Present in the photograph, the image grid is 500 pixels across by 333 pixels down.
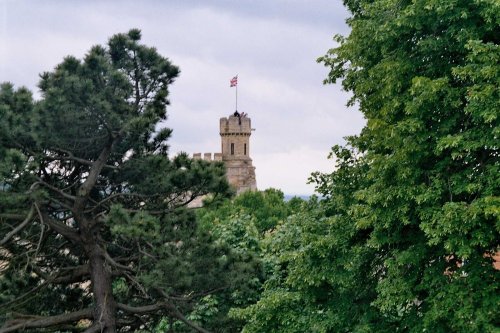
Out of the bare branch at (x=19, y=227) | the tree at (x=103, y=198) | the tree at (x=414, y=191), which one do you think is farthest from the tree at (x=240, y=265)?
the bare branch at (x=19, y=227)

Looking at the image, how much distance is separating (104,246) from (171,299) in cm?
182

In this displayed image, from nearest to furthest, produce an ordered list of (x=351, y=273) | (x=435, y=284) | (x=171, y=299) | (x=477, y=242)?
(x=477, y=242)
(x=435, y=284)
(x=351, y=273)
(x=171, y=299)

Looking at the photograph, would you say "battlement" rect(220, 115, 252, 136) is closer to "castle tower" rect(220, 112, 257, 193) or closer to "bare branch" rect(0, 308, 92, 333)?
"castle tower" rect(220, 112, 257, 193)

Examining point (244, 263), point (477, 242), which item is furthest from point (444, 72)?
point (244, 263)

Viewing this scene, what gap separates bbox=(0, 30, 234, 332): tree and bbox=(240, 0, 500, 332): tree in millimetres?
2319

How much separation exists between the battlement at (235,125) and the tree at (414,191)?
232 feet

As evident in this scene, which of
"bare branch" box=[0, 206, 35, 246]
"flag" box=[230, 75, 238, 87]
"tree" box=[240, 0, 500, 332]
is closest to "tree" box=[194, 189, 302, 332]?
"tree" box=[240, 0, 500, 332]

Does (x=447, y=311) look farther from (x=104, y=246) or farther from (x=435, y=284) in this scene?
(x=104, y=246)

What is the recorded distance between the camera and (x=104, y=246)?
1532 cm

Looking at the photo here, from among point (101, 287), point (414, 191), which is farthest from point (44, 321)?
point (414, 191)

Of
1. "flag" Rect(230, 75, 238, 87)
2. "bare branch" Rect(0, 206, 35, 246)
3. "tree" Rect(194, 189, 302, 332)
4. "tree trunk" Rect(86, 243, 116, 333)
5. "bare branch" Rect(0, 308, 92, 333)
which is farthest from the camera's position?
"flag" Rect(230, 75, 238, 87)

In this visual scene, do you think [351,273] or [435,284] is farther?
[351,273]

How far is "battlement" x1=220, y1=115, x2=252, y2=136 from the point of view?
277 ft

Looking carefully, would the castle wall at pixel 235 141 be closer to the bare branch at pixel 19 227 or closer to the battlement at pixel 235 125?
the battlement at pixel 235 125
